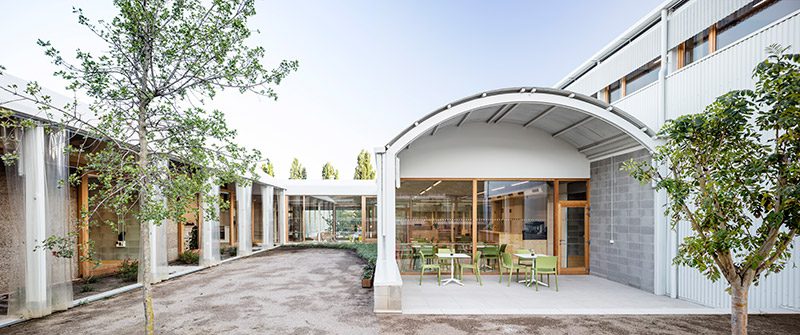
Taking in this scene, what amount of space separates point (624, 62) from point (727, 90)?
131 inches

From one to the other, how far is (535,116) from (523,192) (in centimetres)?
214

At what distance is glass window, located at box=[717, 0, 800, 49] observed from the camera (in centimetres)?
583

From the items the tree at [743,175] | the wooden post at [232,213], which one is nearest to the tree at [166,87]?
the tree at [743,175]

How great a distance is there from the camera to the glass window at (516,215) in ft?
32.9

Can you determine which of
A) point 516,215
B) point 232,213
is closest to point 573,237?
point 516,215

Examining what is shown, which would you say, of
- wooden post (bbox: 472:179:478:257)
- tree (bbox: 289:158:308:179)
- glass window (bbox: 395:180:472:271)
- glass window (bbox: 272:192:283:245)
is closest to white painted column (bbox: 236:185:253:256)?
glass window (bbox: 272:192:283:245)

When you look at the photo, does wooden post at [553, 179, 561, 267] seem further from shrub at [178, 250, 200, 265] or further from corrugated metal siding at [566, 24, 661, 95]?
shrub at [178, 250, 200, 265]

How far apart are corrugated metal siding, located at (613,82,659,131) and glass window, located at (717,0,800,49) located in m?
1.44

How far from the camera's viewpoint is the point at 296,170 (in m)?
39.0

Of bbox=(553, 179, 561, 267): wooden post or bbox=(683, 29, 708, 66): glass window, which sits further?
bbox=(553, 179, 561, 267): wooden post

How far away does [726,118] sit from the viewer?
3.79m

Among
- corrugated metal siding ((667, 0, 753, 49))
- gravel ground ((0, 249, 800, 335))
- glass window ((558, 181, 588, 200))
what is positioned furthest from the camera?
glass window ((558, 181, 588, 200))

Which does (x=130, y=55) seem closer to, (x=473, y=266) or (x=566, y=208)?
(x=473, y=266)

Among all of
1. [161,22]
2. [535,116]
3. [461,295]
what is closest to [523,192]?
[535,116]
